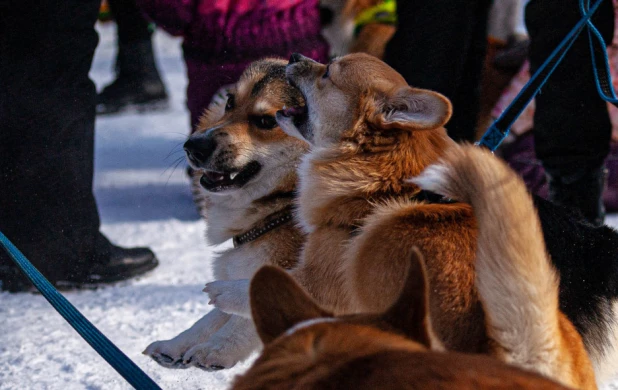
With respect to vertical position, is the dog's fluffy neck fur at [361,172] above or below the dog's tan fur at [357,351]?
below

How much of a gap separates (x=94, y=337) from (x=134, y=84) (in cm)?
524

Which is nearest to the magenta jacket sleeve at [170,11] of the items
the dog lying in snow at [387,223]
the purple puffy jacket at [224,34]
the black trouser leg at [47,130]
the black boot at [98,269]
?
the purple puffy jacket at [224,34]

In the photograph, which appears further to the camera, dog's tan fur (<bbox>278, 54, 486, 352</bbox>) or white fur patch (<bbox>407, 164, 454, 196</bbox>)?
dog's tan fur (<bbox>278, 54, 486, 352</bbox>)

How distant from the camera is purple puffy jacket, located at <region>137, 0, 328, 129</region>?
3922 mm

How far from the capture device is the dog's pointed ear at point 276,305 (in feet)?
4.15

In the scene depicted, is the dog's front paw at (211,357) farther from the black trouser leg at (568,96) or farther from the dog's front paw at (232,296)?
the black trouser leg at (568,96)

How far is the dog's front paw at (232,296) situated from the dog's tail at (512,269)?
2.85 feet

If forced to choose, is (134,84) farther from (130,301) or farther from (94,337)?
(94,337)

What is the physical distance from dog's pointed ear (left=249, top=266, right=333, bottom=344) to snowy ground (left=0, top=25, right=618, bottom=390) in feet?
4.24

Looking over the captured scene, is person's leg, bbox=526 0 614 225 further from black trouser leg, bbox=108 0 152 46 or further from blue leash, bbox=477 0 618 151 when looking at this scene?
black trouser leg, bbox=108 0 152 46

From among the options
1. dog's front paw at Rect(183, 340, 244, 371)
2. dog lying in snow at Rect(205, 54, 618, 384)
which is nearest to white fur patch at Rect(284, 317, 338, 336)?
dog lying in snow at Rect(205, 54, 618, 384)

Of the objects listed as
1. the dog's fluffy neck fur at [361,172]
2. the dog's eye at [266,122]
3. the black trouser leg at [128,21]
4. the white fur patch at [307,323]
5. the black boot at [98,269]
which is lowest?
the black trouser leg at [128,21]

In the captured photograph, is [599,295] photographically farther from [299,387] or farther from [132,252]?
[132,252]

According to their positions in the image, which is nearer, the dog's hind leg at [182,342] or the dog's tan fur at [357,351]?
the dog's tan fur at [357,351]
